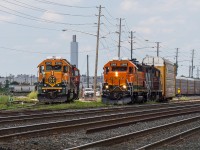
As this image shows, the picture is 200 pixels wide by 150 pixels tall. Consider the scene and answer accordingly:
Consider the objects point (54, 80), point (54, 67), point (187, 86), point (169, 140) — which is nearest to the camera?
point (169, 140)

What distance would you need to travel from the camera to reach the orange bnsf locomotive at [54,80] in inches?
1212

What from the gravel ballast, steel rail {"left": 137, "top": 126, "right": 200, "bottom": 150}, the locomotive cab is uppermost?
the locomotive cab

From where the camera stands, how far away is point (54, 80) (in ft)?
102

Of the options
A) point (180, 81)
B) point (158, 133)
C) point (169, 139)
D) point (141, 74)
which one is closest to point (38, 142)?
point (169, 139)

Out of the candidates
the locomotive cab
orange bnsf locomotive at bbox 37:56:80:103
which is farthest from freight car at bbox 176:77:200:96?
orange bnsf locomotive at bbox 37:56:80:103

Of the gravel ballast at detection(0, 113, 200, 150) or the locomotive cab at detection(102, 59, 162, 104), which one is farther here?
the locomotive cab at detection(102, 59, 162, 104)

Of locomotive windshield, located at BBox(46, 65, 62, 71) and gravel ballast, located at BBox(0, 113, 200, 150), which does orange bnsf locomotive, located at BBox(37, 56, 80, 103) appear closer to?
locomotive windshield, located at BBox(46, 65, 62, 71)

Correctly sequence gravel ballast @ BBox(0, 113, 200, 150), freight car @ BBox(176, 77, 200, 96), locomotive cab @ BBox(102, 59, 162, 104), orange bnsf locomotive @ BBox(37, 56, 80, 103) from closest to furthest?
gravel ballast @ BBox(0, 113, 200, 150), orange bnsf locomotive @ BBox(37, 56, 80, 103), locomotive cab @ BBox(102, 59, 162, 104), freight car @ BBox(176, 77, 200, 96)

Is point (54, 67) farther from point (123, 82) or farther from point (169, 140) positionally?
point (169, 140)

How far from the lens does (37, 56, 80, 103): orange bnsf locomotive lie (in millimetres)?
30781

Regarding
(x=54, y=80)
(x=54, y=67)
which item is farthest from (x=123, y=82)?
(x=54, y=67)

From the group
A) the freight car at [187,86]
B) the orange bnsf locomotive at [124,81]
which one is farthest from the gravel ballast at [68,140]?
the freight car at [187,86]

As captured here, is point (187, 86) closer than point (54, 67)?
No

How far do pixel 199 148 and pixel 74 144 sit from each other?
3167 millimetres
